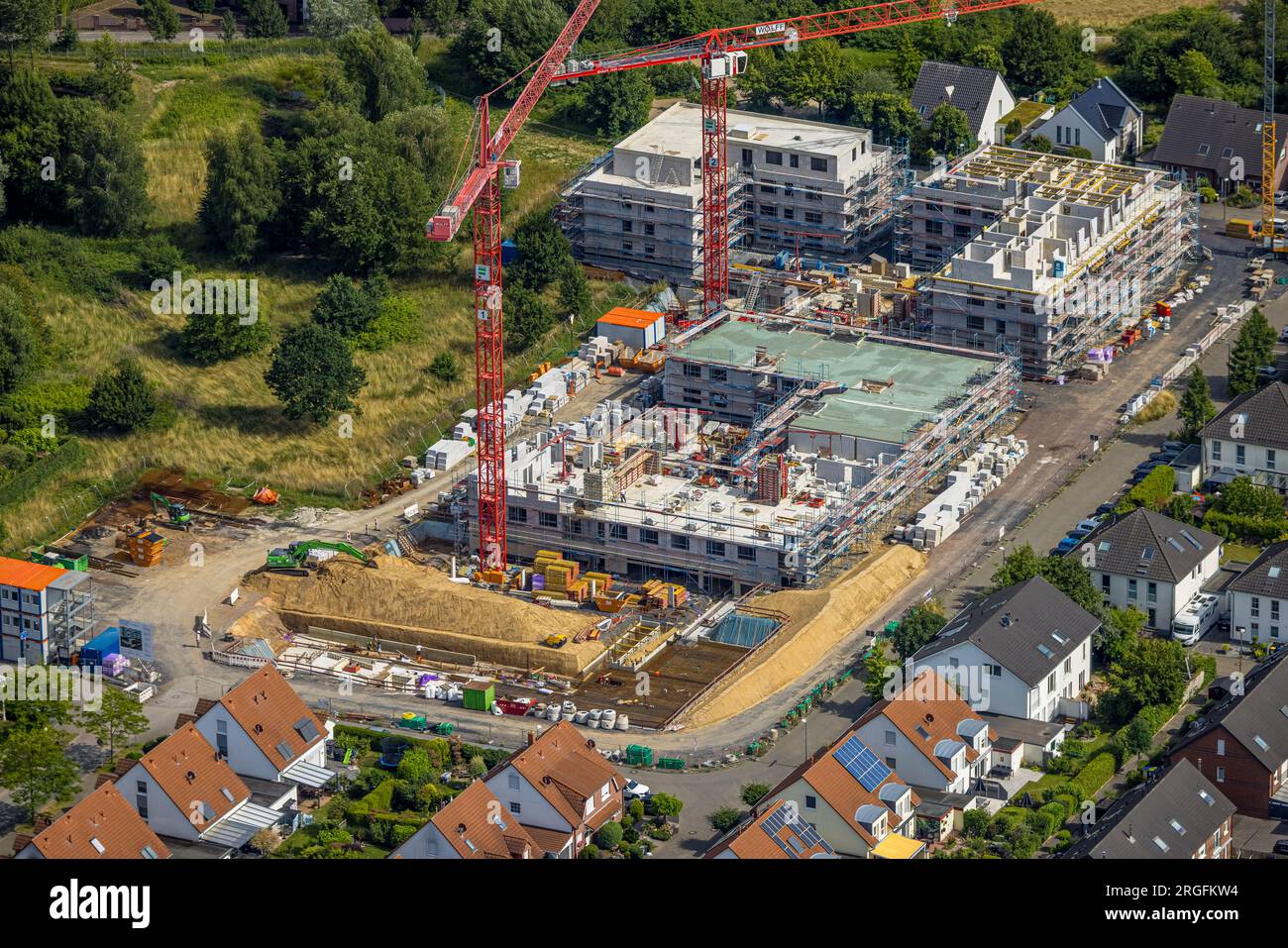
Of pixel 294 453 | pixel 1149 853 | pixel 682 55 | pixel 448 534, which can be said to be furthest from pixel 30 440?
pixel 1149 853

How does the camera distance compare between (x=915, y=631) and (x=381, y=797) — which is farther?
(x=915, y=631)

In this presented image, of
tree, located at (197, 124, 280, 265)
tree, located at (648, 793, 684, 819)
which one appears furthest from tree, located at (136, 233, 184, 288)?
tree, located at (648, 793, 684, 819)

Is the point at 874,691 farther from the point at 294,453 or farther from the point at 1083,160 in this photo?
the point at 1083,160

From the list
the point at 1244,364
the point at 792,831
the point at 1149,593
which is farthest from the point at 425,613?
the point at 1244,364

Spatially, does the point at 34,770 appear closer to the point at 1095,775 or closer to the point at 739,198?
the point at 1095,775

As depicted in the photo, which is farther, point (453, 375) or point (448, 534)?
point (453, 375)

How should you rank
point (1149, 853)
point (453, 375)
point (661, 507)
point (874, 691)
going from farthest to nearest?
point (453, 375), point (661, 507), point (874, 691), point (1149, 853)

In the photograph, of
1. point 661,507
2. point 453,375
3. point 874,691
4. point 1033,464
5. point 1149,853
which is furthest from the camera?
point 453,375
